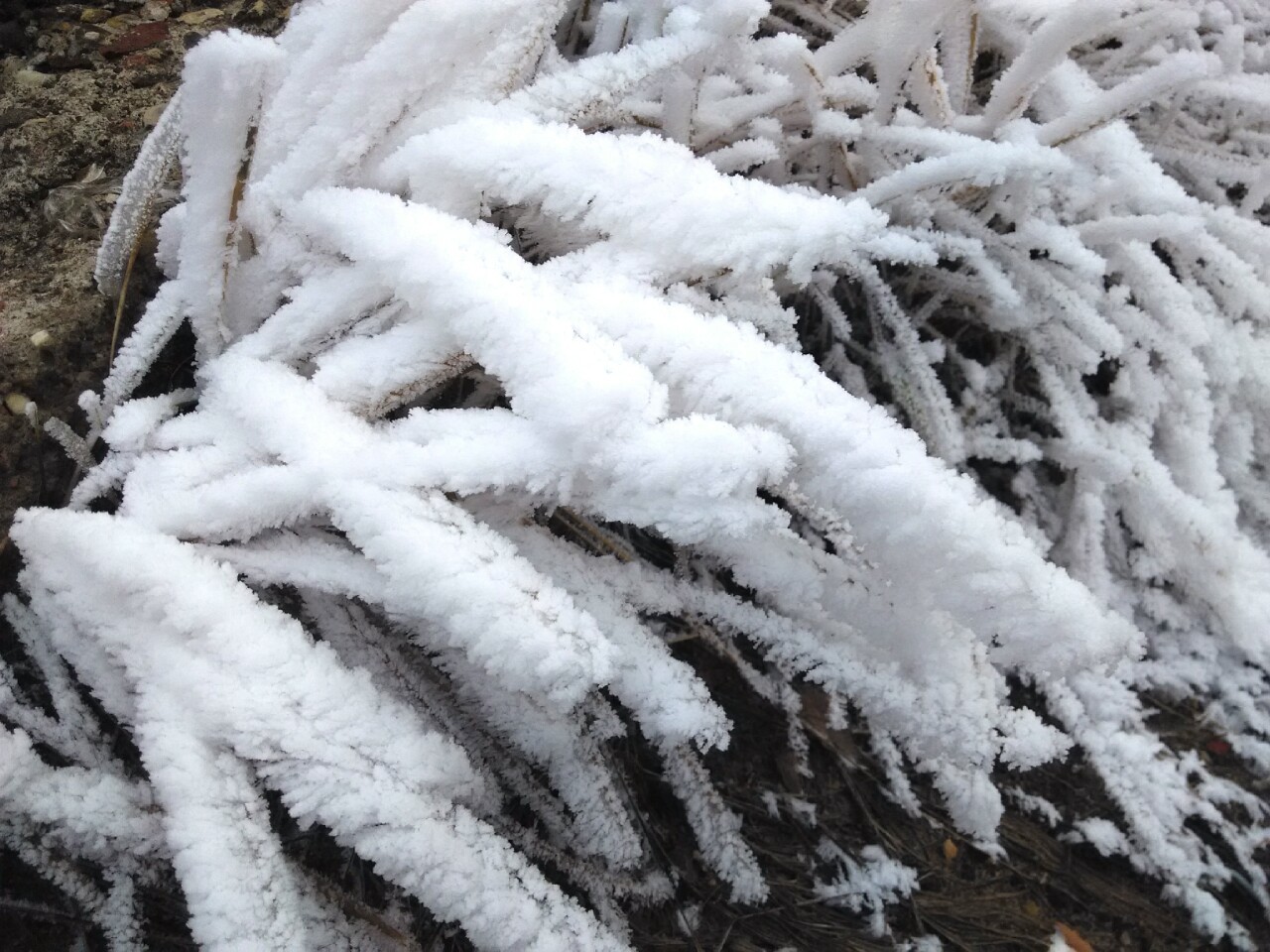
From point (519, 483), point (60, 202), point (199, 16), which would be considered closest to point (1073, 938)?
point (519, 483)

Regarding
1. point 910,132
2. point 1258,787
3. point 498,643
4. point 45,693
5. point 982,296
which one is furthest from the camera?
point 1258,787

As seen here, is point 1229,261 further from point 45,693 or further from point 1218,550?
point 45,693

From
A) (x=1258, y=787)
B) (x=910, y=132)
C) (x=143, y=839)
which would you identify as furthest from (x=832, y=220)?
(x=1258, y=787)

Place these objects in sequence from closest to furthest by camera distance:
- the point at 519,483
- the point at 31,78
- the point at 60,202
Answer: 1. the point at 519,483
2. the point at 60,202
3. the point at 31,78

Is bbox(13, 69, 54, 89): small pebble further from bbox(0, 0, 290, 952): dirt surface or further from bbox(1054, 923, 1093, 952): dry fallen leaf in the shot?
bbox(1054, 923, 1093, 952): dry fallen leaf

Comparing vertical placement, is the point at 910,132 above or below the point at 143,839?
above

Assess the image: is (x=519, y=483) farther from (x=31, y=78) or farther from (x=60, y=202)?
(x=31, y=78)

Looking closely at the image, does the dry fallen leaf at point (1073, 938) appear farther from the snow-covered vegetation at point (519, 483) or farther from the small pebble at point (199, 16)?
the small pebble at point (199, 16)

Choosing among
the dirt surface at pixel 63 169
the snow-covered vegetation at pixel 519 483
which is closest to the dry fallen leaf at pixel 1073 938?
the snow-covered vegetation at pixel 519 483
